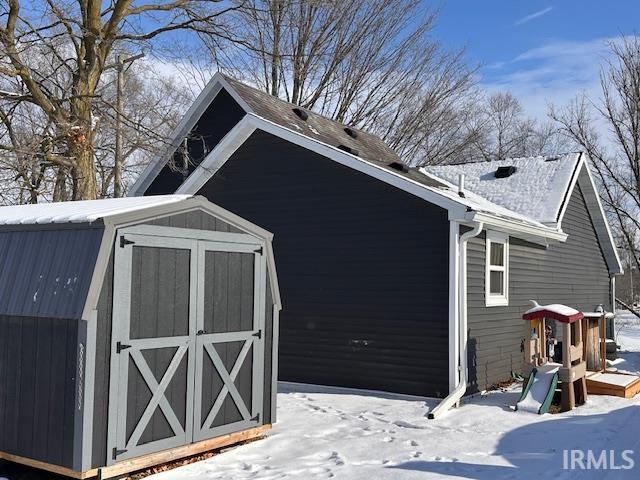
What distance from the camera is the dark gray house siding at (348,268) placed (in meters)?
9.82

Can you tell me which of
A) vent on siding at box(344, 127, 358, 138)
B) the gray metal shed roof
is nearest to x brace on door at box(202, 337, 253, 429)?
the gray metal shed roof

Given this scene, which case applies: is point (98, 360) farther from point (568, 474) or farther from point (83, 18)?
point (83, 18)

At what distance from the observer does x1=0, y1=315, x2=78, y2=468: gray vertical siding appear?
18.5 feet

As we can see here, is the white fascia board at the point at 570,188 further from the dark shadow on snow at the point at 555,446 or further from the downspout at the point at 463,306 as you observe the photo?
the dark shadow on snow at the point at 555,446

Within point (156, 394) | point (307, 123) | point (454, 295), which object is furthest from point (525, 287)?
point (156, 394)

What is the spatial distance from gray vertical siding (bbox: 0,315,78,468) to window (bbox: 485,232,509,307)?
706 cm

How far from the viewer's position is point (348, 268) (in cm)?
1061

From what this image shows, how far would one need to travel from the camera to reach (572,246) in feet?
51.6

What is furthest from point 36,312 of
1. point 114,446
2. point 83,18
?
point 83,18

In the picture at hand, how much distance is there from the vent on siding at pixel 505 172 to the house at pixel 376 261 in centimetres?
283

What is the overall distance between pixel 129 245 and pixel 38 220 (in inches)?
38.9

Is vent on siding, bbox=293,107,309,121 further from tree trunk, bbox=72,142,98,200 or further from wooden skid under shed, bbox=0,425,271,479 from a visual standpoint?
wooden skid under shed, bbox=0,425,271,479

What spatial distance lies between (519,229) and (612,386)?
2.95 metres

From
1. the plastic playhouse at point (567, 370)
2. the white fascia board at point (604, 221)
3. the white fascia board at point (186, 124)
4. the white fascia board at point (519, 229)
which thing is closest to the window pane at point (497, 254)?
the white fascia board at point (519, 229)
